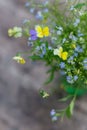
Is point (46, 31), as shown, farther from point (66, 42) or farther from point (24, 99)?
point (24, 99)

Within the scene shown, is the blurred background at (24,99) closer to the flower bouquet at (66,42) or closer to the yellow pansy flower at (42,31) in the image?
the flower bouquet at (66,42)

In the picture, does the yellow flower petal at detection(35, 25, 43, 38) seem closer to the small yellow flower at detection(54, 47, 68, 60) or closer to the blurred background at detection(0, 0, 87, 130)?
the small yellow flower at detection(54, 47, 68, 60)

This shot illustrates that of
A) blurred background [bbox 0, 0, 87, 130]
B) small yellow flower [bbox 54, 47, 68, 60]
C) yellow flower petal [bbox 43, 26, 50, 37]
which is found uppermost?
blurred background [bbox 0, 0, 87, 130]

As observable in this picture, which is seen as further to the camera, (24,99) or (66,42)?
(24,99)

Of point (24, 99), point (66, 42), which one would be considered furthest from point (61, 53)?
point (24, 99)

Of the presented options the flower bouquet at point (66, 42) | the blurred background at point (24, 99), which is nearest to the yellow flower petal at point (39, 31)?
the flower bouquet at point (66, 42)

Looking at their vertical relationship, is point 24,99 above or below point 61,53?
above

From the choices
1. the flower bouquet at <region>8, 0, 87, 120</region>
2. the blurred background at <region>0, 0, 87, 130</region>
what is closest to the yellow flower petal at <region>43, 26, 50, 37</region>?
the flower bouquet at <region>8, 0, 87, 120</region>

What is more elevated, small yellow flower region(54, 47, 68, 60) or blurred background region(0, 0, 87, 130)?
blurred background region(0, 0, 87, 130)
